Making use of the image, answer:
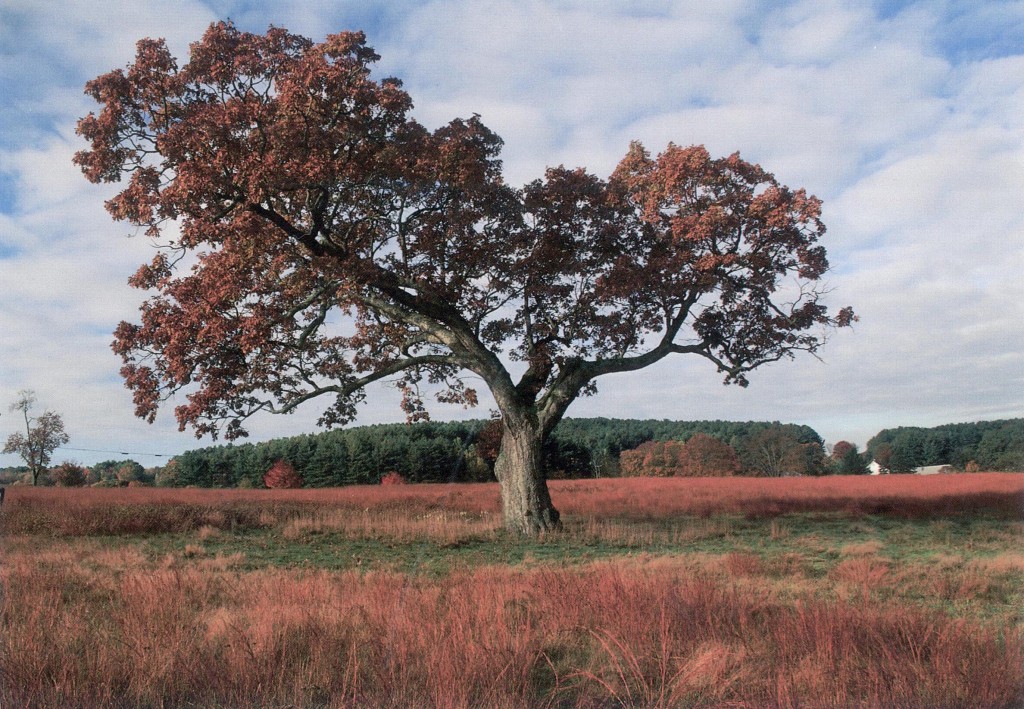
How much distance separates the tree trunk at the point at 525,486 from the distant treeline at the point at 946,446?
5461 cm

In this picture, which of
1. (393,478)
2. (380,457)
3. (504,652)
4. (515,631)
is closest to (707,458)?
(393,478)

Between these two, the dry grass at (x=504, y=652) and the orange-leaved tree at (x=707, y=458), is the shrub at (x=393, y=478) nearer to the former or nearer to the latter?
the orange-leaved tree at (x=707, y=458)

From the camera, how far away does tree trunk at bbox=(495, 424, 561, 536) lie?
61.5 feet

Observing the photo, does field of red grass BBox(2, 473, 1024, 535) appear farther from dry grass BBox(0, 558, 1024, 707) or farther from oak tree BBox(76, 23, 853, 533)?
dry grass BBox(0, 558, 1024, 707)

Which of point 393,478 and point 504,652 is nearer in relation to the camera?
point 504,652

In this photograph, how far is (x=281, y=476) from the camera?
81.8 m

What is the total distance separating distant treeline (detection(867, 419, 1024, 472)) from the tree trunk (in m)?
54.6

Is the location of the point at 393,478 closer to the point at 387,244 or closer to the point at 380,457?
the point at 380,457

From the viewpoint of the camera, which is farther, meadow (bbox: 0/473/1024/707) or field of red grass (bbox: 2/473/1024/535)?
field of red grass (bbox: 2/473/1024/535)

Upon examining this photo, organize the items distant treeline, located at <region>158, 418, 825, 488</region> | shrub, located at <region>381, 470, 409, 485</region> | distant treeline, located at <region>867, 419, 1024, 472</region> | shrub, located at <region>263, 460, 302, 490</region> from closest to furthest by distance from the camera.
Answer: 1. distant treeline, located at <region>867, 419, 1024, 472</region>
2. shrub, located at <region>381, 470, 409, 485</region>
3. distant treeline, located at <region>158, 418, 825, 488</region>
4. shrub, located at <region>263, 460, 302, 490</region>

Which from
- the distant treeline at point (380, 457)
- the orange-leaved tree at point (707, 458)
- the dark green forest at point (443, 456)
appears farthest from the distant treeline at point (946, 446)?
the orange-leaved tree at point (707, 458)

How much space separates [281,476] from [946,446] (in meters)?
79.0

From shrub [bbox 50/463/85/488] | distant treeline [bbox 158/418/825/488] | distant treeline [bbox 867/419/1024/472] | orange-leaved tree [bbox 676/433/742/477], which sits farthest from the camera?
orange-leaved tree [bbox 676/433/742/477]

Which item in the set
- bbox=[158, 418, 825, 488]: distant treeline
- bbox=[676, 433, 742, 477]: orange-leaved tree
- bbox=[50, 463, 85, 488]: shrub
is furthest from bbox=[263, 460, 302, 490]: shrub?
bbox=[676, 433, 742, 477]: orange-leaved tree
